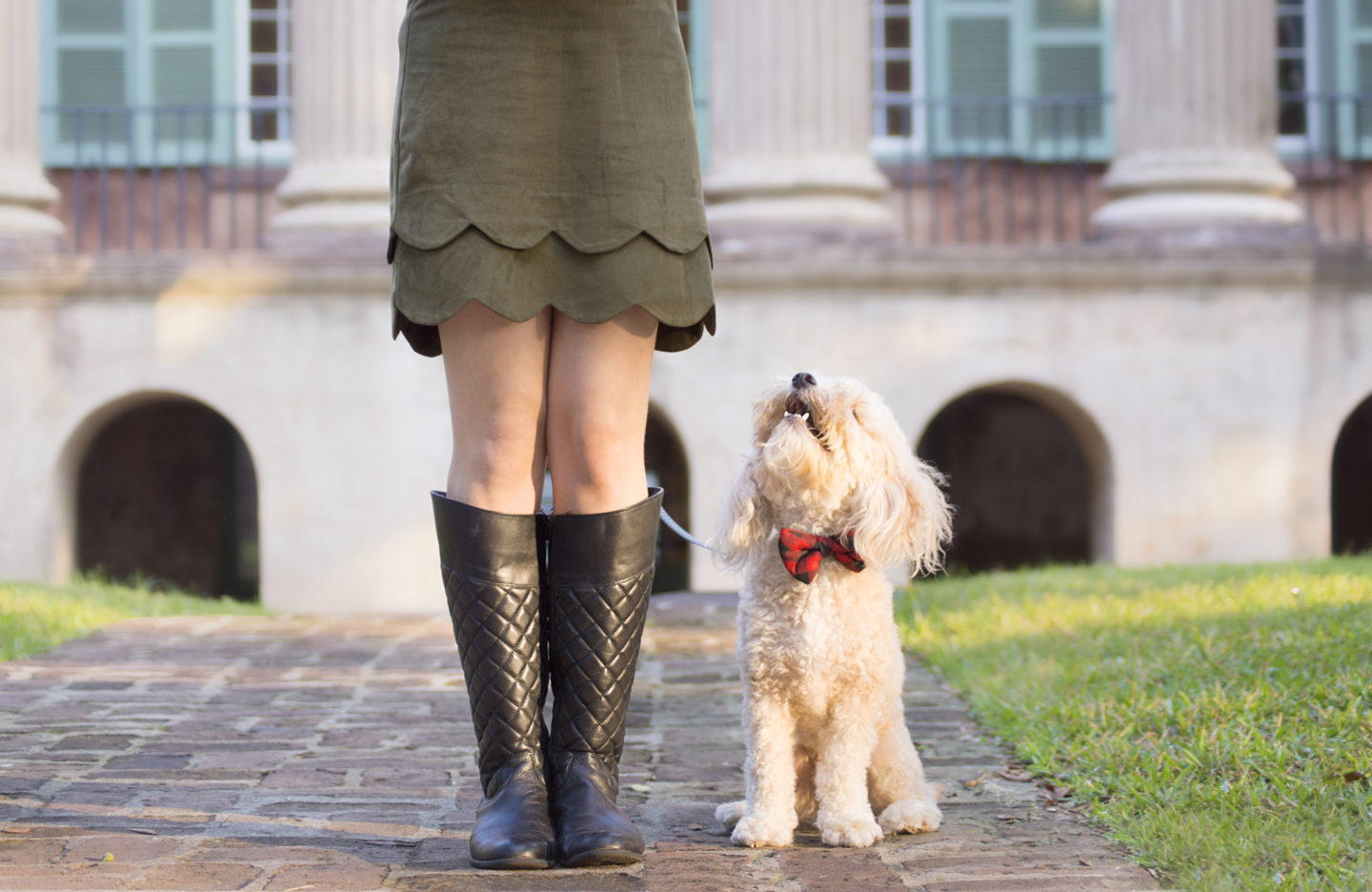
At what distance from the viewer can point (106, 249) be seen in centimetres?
1011

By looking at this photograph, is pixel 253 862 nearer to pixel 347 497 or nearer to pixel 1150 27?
pixel 347 497

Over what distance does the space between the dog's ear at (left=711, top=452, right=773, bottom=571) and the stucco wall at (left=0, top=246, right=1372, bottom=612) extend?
5.81 metres

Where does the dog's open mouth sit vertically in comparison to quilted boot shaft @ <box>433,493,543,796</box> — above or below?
above

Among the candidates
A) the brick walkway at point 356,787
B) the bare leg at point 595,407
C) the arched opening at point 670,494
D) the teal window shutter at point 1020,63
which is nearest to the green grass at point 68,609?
the brick walkway at point 356,787

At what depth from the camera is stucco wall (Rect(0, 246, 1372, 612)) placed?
866 cm

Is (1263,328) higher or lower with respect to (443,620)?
higher

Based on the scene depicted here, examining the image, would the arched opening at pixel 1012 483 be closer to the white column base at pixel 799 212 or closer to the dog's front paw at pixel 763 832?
the white column base at pixel 799 212

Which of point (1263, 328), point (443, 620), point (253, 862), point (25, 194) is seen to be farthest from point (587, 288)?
point (25, 194)

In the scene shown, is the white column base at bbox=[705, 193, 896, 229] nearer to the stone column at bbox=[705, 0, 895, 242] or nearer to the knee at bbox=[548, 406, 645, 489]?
the stone column at bbox=[705, 0, 895, 242]

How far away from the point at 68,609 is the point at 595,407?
15.6 ft

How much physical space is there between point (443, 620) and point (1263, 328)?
536 cm

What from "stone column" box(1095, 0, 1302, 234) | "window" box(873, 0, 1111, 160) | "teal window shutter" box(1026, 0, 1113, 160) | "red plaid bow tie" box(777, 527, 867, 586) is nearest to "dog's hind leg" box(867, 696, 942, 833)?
"red plaid bow tie" box(777, 527, 867, 586)

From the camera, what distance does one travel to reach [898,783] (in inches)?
114

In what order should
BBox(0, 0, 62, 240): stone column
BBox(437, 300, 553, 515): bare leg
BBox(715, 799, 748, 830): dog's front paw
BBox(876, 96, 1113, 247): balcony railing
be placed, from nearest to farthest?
BBox(437, 300, 553, 515): bare leg
BBox(715, 799, 748, 830): dog's front paw
BBox(0, 0, 62, 240): stone column
BBox(876, 96, 1113, 247): balcony railing
